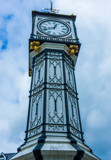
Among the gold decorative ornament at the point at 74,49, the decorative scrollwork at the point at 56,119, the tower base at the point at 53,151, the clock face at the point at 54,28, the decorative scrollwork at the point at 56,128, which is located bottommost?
the tower base at the point at 53,151

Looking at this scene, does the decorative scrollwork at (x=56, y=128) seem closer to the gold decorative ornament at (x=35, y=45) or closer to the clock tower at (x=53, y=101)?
the clock tower at (x=53, y=101)

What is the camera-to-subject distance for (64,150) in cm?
887

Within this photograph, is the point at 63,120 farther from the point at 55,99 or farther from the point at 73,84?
the point at 73,84

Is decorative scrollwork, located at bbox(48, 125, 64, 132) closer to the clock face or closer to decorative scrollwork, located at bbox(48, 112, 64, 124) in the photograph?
decorative scrollwork, located at bbox(48, 112, 64, 124)

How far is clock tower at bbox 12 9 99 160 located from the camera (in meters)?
9.16

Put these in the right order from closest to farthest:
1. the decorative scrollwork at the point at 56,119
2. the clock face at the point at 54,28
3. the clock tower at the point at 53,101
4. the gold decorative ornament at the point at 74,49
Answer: the clock tower at the point at 53,101 < the decorative scrollwork at the point at 56,119 < the gold decorative ornament at the point at 74,49 < the clock face at the point at 54,28

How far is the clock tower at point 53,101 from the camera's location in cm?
916

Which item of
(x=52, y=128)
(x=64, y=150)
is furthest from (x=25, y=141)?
(x=64, y=150)

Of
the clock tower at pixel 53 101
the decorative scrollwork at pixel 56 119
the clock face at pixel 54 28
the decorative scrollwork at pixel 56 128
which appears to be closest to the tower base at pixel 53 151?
the clock tower at pixel 53 101

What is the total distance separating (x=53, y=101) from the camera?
11.4 metres

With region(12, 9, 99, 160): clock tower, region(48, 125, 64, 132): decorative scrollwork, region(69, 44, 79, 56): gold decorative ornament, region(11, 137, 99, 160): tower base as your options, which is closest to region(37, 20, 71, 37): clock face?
region(12, 9, 99, 160): clock tower

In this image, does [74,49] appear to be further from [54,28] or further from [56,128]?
[56,128]

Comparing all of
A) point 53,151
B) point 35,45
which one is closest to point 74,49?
point 35,45

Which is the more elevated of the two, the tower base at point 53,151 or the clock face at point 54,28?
the clock face at point 54,28
